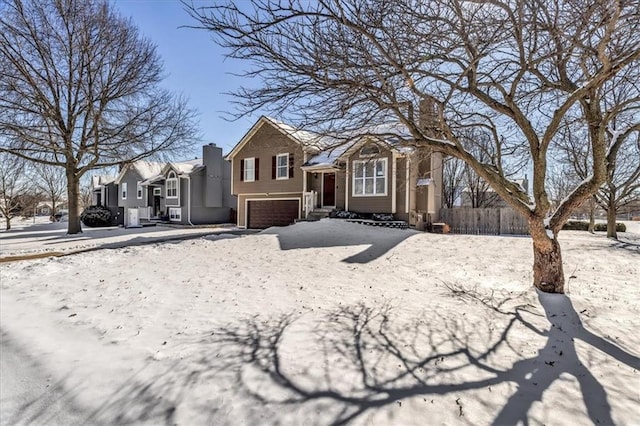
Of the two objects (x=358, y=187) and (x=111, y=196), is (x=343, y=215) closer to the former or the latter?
(x=358, y=187)

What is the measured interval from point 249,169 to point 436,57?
16.7m

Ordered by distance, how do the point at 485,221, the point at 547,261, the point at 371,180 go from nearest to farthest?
the point at 547,261
the point at 371,180
the point at 485,221

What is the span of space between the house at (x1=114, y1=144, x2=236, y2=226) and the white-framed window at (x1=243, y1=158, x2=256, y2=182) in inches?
219

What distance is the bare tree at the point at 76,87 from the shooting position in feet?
44.5

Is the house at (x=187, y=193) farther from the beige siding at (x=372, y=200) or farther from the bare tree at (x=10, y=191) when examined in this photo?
the beige siding at (x=372, y=200)

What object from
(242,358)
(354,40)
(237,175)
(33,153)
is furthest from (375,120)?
(33,153)

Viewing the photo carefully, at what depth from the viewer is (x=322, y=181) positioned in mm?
18391

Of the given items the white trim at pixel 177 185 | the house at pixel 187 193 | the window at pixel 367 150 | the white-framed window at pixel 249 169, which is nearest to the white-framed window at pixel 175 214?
the house at pixel 187 193

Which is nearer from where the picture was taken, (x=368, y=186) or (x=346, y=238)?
(x=346, y=238)

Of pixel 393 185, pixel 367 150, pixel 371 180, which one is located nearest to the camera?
pixel 393 185

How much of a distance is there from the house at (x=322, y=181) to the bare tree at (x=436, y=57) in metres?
7.68

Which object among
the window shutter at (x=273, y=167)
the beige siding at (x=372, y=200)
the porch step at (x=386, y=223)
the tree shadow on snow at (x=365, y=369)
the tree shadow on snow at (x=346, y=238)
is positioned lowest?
the tree shadow on snow at (x=365, y=369)

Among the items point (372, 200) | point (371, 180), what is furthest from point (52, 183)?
point (372, 200)

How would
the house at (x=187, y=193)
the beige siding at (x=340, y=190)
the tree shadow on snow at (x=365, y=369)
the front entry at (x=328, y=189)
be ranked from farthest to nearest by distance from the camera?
1. the house at (x=187, y=193)
2. the front entry at (x=328, y=189)
3. the beige siding at (x=340, y=190)
4. the tree shadow on snow at (x=365, y=369)
